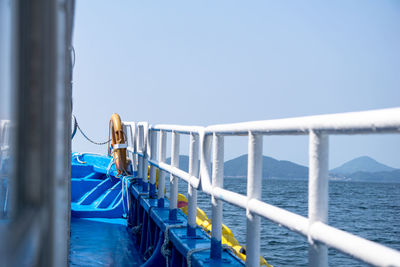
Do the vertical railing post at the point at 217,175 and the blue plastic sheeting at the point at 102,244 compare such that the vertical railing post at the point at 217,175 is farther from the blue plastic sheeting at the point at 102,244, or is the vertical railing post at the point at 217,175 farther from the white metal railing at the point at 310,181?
the blue plastic sheeting at the point at 102,244

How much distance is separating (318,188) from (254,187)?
24.7 inches

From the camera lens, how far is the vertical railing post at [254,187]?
81.0 inches

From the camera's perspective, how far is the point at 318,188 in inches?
57.1

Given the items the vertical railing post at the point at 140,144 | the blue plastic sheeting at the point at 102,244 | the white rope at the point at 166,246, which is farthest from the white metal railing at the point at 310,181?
the vertical railing post at the point at 140,144

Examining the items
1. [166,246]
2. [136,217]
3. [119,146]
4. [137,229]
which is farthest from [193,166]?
[119,146]

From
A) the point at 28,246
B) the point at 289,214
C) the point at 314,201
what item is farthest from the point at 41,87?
the point at 289,214

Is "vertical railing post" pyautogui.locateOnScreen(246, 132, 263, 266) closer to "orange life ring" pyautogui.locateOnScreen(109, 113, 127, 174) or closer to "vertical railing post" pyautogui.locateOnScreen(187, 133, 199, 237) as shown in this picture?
"vertical railing post" pyautogui.locateOnScreen(187, 133, 199, 237)

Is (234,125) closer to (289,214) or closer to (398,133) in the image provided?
(289,214)

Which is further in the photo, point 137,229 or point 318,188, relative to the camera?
point 137,229

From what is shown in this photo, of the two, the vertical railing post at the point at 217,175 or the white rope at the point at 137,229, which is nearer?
the vertical railing post at the point at 217,175

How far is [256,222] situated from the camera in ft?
6.77

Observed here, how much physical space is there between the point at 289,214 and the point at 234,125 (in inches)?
31.6

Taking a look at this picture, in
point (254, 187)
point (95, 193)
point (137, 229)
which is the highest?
point (254, 187)

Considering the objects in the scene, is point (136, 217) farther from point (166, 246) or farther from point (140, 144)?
point (166, 246)
